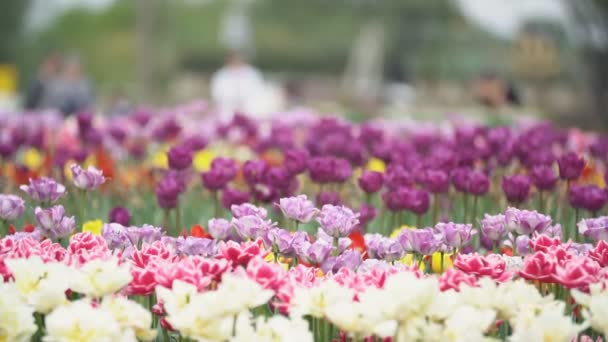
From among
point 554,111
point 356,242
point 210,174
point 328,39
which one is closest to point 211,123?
point 210,174


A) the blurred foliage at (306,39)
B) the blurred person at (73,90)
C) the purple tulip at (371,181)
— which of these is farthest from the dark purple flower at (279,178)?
the blurred foliage at (306,39)

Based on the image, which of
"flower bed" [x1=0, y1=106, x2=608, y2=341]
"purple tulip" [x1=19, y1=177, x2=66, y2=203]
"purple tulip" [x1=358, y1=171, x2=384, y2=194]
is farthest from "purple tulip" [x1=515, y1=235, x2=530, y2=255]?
"purple tulip" [x1=19, y1=177, x2=66, y2=203]

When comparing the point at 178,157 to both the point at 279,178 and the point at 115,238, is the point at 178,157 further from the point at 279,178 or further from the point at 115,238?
the point at 115,238

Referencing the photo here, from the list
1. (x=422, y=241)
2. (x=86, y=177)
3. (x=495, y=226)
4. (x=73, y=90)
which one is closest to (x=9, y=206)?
(x=86, y=177)

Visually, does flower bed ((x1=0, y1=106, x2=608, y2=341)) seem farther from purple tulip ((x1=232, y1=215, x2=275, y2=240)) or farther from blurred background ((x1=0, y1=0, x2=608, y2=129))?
blurred background ((x1=0, y1=0, x2=608, y2=129))

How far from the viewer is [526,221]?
10.6 feet

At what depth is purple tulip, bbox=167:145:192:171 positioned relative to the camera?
4.40 m

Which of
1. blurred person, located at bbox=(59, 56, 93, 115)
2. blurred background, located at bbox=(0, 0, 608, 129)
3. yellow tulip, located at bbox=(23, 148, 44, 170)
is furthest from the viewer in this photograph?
blurred background, located at bbox=(0, 0, 608, 129)

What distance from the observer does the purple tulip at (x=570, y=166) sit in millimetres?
4145

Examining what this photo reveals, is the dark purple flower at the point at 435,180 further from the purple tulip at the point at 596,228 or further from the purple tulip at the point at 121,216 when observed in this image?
the purple tulip at the point at 121,216

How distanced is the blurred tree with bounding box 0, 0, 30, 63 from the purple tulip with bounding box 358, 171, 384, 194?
31.5 metres

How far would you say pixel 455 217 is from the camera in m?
4.52

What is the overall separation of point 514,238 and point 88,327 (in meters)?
1.73

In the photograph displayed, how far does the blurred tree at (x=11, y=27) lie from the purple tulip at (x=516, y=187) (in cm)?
3186
